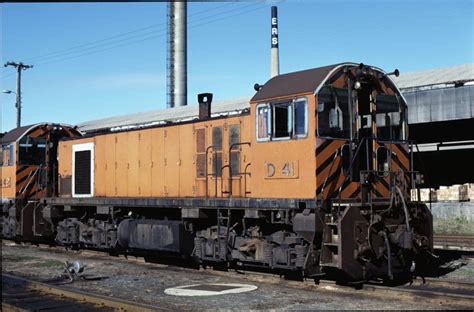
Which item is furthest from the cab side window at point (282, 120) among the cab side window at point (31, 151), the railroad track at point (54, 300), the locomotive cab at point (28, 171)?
the cab side window at point (31, 151)

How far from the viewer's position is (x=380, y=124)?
35.6 ft

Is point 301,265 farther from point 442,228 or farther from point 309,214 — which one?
point 442,228

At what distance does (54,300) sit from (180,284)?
228 cm

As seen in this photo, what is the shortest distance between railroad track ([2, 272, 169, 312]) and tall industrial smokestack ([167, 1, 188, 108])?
4791 centimetres

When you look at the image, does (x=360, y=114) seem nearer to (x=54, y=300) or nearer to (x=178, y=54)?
(x=54, y=300)

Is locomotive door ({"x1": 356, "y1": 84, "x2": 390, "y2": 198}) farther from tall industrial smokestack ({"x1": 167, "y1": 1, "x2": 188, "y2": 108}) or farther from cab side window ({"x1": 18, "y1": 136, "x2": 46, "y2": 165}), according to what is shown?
tall industrial smokestack ({"x1": 167, "y1": 1, "x2": 188, "y2": 108})

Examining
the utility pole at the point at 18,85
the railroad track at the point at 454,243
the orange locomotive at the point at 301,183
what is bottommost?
the railroad track at the point at 454,243

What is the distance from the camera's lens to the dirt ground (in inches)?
326

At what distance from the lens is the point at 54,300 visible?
29.7 feet

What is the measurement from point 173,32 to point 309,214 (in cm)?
5138

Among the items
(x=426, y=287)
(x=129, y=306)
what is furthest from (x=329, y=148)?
(x=129, y=306)

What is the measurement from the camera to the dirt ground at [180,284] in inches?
326

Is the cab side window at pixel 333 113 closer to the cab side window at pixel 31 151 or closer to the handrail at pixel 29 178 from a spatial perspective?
the handrail at pixel 29 178

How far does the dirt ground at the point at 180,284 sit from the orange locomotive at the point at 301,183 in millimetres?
437
